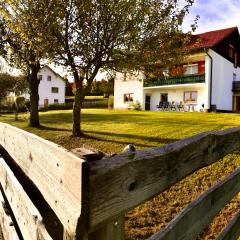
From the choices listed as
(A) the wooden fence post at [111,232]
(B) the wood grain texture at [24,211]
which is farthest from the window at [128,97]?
(A) the wooden fence post at [111,232]

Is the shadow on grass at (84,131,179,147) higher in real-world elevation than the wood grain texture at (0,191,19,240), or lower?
lower

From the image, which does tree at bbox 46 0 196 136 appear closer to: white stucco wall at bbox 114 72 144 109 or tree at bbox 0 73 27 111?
white stucco wall at bbox 114 72 144 109

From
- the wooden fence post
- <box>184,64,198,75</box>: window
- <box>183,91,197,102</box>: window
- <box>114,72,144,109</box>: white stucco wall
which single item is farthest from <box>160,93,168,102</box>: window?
the wooden fence post

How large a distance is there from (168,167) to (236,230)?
184 cm

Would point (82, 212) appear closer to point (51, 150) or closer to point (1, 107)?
point (51, 150)

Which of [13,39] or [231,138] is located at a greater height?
[13,39]

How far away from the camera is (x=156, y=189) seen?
6.45 ft

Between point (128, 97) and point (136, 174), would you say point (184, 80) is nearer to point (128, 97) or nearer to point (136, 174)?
point (128, 97)

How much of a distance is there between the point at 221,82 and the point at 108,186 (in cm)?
3637

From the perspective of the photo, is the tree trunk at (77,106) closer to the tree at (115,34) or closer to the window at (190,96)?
the tree at (115,34)

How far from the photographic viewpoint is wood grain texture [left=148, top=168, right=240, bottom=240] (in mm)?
2156

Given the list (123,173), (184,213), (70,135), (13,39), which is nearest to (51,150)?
(123,173)

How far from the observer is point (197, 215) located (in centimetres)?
253

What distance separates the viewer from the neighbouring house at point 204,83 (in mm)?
34375
